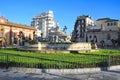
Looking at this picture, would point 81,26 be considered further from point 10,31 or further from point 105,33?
point 10,31

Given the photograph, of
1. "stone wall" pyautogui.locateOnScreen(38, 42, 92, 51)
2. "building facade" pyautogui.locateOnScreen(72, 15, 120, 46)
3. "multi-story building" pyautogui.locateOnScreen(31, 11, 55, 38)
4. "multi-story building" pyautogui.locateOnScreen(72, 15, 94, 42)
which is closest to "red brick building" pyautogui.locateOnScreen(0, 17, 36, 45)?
"building facade" pyautogui.locateOnScreen(72, 15, 120, 46)

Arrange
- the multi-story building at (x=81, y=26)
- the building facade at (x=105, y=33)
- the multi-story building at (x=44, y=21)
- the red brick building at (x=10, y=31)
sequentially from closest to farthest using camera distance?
1. the red brick building at (x=10, y=31)
2. the building facade at (x=105, y=33)
3. the multi-story building at (x=81, y=26)
4. the multi-story building at (x=44, y=21)

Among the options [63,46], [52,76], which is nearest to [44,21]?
[63,46]

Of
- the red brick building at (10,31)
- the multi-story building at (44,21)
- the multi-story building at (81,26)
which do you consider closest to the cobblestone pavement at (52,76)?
the red brick building at (10,31)

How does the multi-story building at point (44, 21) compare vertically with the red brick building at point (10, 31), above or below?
above

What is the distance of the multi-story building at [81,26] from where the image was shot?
90.1 meters

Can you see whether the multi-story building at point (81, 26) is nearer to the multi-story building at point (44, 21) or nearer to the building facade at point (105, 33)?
the building facade at point (105, 33)

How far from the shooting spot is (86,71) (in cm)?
1441

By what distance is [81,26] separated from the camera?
91688 millimetres

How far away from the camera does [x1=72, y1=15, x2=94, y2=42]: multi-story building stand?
3548 inches

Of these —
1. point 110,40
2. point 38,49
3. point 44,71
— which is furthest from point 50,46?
point 110,40

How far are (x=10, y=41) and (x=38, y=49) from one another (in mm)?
35234

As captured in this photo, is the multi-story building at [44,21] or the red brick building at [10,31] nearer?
the red brick building at [10,31]

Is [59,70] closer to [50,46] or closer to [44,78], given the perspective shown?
[44,78]
